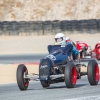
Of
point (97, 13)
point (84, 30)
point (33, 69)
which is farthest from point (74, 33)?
point (33, 69)

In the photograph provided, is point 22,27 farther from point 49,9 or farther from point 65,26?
point 49,9

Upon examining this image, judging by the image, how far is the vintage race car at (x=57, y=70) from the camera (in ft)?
31.7

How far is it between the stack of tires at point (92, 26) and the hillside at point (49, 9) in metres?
8.99

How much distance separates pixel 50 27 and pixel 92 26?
2.84m

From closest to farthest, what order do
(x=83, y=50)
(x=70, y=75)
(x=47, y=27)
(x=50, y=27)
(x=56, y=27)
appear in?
(x=70, y=75) → (x=83, y=50) → (x=56, y=27) → (x=50, y=27) → (x=47, y=27)

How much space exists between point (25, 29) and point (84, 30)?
404 cm

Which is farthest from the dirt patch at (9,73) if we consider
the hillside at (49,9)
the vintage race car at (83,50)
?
the hillside at (49,9)

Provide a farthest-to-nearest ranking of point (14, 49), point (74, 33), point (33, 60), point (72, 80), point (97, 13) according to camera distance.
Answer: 1. point (97, 13)
2. point (74, 33)
3. point (14, 49)
4. point (33, 60)
5. point (72, 80)

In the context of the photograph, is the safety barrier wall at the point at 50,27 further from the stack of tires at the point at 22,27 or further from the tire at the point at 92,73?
the tire at the point at 92,73

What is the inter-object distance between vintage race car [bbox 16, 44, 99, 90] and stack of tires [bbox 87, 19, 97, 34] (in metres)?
19.7

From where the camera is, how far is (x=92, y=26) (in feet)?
101

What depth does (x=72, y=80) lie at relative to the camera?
986 cm

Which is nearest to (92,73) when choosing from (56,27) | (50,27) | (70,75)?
(70,75)

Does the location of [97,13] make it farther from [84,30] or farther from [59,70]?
[59,70]
